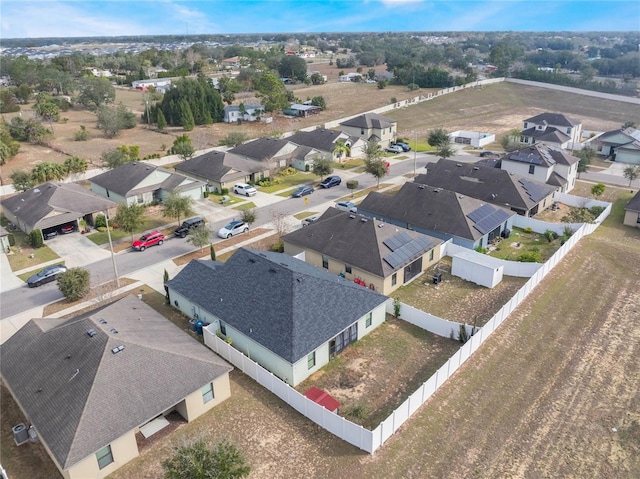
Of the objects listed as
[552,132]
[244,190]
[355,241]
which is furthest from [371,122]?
[355,241]

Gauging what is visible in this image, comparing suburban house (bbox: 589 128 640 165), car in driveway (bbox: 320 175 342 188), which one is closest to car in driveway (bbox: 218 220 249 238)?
car in driveway (bbox: 320 175 342 188)

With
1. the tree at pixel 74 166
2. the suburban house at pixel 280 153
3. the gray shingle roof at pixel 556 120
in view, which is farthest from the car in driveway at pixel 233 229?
the gray shingle roof at pixel 556 120

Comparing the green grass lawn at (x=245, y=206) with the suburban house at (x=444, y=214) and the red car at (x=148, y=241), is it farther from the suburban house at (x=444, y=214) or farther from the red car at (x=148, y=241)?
the suburban house at (x=444, y=214)

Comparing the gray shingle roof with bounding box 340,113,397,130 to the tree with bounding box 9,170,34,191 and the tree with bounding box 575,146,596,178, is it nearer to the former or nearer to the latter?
the tree with bounding box 575,146,596,178

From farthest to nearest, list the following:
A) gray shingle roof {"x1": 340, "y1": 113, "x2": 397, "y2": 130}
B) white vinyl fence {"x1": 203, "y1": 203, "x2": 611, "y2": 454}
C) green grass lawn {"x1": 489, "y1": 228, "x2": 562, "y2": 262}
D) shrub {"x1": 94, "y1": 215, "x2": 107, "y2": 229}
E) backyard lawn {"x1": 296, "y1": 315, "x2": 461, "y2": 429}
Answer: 1. gray shingle roof {"x1": 340, "y1": 113, "x2": 397, "y2": 130}
2. shrub {"x1": 94, "y1": 215, "x2": 107, "y2": 229}
3. green grass lawn {"x1": 489, "y1": 228, "x2": 562, "y2": 262}
4. backyard lawn {"x1": 296, "y1": 315, "x2": 461, "y2": 429}
5. white vinyl fence {"x1": 203, "y1": 203, "x2": 611, "y2": 454}

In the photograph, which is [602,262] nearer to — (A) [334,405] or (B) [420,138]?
(A) [334,405]

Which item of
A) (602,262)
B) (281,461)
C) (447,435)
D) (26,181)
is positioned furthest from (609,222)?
(26,181)
